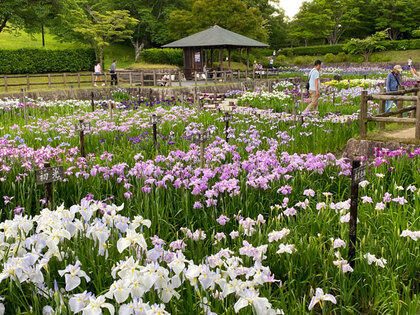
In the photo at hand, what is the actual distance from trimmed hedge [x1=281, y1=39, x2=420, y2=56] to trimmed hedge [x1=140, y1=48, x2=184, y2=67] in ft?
59.6

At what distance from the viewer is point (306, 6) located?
52.7 metres

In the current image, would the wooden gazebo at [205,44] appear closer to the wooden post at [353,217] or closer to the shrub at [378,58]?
the shrub at [378,58]

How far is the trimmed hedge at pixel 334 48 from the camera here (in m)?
44.0

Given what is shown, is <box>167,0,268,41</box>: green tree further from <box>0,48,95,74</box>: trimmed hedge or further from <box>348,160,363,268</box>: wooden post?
<box>348,160,363,268</box>: wooden post

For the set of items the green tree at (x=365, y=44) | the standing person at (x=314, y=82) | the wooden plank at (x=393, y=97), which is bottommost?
the wooden plank at (x=393, y=97)

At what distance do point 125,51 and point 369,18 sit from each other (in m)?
27.2

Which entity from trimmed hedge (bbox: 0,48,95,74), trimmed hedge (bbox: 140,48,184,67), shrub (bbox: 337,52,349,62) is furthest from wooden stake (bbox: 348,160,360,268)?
shrub (bbox: 337,52,349,62)

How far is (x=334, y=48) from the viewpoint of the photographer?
4756cm

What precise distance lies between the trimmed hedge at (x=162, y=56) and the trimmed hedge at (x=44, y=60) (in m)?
4.27

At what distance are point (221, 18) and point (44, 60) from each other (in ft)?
42.7

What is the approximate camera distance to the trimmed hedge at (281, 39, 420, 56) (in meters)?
44.0

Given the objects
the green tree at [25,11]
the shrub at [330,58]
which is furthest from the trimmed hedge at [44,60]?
the shrub at [330,58]

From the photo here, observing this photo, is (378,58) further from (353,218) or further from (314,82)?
(353,218)

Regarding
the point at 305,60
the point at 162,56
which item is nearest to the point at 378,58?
the point at 305,60
